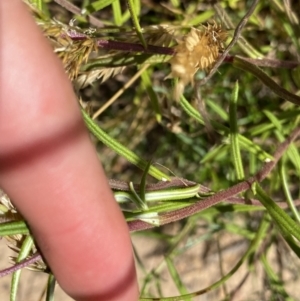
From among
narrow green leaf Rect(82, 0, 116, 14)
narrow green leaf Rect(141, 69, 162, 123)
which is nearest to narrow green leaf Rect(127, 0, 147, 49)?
narrow green leaf Rect(82, 0, 116, 14)

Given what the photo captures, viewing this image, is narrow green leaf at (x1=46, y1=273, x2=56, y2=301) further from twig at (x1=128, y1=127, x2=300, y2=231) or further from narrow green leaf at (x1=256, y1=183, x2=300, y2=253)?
narrow green leaf at (x1=256, y1=183, x2=300, y2=253)

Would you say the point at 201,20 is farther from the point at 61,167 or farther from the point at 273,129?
the point at 61,167

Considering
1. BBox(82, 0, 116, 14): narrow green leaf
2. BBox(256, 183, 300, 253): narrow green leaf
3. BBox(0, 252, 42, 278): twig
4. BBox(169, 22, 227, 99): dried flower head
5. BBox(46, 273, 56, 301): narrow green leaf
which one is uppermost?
BBox(169, 22, 227, 99): dried flower head

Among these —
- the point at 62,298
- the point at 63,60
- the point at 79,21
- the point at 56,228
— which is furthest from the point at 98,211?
the point at 62,298

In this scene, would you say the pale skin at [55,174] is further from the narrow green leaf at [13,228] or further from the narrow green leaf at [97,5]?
the narrow green leaf at [97,5]

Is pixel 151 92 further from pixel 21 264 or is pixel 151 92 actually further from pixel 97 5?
Result: pixel 21 264

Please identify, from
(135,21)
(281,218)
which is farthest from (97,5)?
(281,218)

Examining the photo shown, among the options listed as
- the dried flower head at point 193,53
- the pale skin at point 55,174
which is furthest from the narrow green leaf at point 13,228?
the dried flower head at point 193,53
